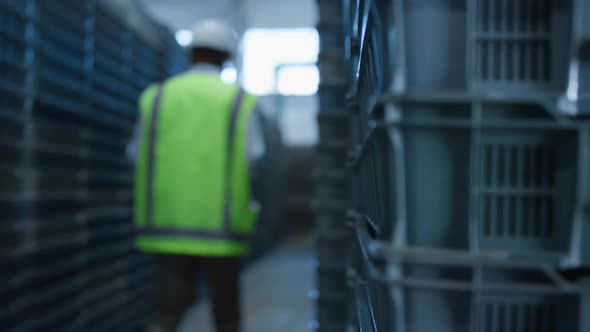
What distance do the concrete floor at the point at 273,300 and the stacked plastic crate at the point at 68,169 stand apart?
15.5 inches

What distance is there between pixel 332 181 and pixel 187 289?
72 centimetres

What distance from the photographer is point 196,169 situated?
67.4 inches

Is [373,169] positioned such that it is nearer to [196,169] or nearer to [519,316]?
[519,316]

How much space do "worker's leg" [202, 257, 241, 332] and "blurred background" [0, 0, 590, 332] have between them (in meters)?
0.36

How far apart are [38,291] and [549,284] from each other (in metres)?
1.75

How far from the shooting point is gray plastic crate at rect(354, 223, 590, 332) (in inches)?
22.7

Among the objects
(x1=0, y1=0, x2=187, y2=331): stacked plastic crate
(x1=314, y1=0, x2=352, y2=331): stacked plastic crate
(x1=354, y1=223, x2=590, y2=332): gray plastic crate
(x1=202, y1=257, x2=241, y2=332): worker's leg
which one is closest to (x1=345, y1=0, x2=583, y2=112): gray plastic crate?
(x1=354, y1=223, x2=590, y2=332): gray plastic crate

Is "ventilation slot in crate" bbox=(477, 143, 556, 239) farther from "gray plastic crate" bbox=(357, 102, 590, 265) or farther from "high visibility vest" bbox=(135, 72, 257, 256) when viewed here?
"high visibility vest" bbox=(135, 72, 257, 256)

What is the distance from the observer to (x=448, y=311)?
1.97 feet

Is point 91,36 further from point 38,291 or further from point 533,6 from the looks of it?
point 533,6

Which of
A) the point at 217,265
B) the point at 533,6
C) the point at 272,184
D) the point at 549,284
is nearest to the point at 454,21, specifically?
the point at 533,6

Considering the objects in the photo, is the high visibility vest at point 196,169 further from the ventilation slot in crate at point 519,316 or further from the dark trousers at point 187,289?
the ventilation slot in crate at point 519,316

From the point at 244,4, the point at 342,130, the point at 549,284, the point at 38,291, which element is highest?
the point at 244,4

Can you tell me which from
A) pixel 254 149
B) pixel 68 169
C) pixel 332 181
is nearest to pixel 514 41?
pixel 332 181
